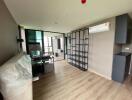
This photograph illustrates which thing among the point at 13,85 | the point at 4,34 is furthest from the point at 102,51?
the point at 4,34

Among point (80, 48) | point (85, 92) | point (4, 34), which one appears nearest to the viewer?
point (4, 34)

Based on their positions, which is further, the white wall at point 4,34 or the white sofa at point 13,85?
the white wall at point 4,34

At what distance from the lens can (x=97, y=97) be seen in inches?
75.2

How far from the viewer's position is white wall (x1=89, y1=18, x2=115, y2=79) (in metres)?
2.79

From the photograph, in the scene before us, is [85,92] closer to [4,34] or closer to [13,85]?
[13,85]

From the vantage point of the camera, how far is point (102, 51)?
3.10 m

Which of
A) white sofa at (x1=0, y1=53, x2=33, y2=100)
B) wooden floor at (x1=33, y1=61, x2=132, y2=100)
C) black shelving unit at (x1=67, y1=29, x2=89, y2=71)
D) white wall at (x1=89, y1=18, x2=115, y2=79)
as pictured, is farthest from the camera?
black shelving unit at (x1=67, y1=29, x2=89, y2=71)

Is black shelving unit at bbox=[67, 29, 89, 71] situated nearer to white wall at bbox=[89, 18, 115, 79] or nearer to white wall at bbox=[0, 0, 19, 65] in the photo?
white wall at bbox=[89, 18, 115, 79]

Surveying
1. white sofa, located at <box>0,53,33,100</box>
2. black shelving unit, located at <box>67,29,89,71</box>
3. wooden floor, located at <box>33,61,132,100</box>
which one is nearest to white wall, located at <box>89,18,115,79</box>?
black shelving unit, located at <box>67,29,89,71</box>

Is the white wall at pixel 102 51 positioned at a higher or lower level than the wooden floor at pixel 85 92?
higher

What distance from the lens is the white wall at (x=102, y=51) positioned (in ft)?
9.15

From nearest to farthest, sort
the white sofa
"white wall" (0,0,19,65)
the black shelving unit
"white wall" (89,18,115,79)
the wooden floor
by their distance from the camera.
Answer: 1. the white sofa
2. "white wall" (0,0,19,65)
3. the wooden floor
4. "white wall" (89,18,115,79)
5. the black shelving unit

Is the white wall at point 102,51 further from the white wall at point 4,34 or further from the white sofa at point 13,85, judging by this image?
the white wall at point 4,34

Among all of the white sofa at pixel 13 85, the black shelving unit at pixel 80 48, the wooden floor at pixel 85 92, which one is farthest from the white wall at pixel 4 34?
the black shelving unit at pixel 80 48
